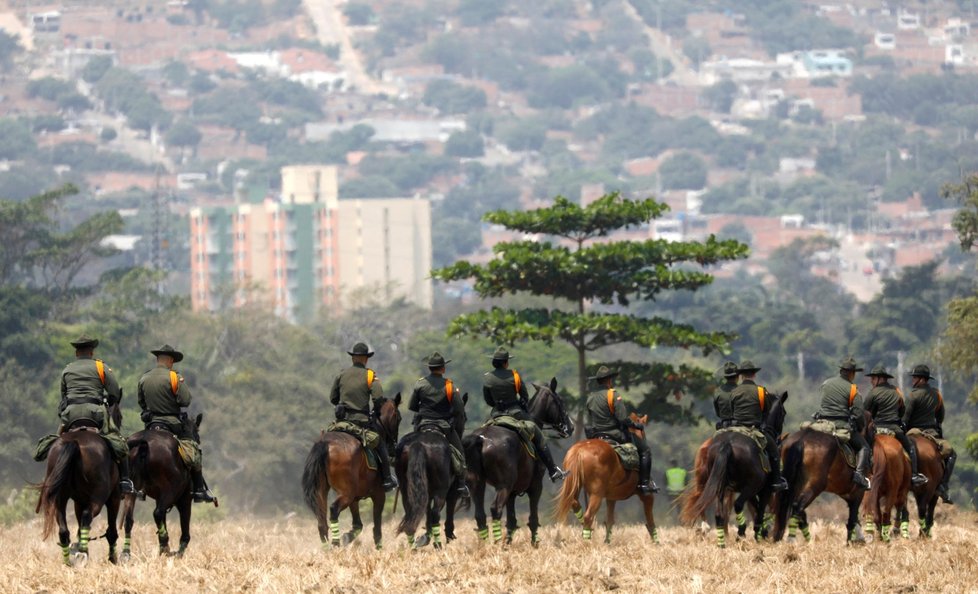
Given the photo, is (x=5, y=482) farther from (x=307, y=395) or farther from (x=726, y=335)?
(x=726, y=335)

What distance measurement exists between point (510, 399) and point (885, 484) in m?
5.06

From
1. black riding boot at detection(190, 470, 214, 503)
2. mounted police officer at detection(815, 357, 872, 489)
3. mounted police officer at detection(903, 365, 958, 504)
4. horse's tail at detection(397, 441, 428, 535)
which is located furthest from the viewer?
mounted police officer at detection(903, 365, 958, 504)

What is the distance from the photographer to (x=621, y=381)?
4556cm

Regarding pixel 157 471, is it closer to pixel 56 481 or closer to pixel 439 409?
pixel 56 481

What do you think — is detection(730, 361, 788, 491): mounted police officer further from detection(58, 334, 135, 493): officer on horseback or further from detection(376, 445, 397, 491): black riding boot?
detection(58, 334, 135, 493): officer on horseback

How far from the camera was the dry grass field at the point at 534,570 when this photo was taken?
21.8 m

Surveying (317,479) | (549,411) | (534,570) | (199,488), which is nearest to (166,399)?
(199,488)

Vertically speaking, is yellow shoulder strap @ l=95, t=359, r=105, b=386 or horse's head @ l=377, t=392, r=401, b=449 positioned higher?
yellow shoulder strap @ l=95, t=359, r=105, b=386

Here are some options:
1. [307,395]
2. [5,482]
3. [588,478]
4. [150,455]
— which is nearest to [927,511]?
[588,478]

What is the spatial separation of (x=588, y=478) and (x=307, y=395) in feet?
203

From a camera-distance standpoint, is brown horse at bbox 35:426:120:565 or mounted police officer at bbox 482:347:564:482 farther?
mounted police officer at bbox 482:347:564:482

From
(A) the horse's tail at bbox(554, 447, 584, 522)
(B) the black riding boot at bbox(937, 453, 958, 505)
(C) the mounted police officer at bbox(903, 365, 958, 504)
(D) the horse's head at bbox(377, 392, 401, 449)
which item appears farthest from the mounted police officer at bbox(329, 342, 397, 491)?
(B) the black riding boot at bbox(937, 453, 958, 505)

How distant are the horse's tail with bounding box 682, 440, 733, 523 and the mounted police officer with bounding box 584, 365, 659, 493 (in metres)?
1.71

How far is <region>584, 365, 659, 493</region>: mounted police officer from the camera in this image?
2909 cm
